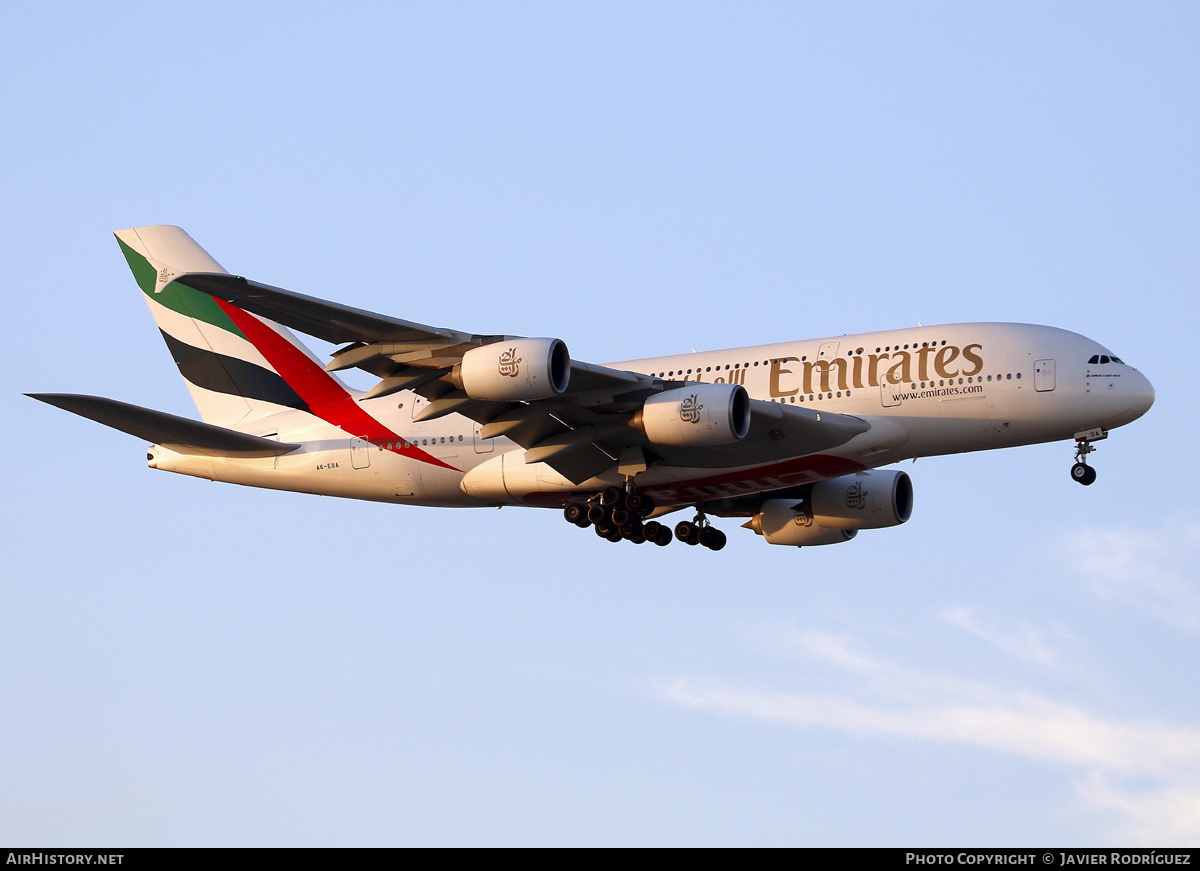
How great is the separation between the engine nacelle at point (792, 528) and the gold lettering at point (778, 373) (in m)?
6.09

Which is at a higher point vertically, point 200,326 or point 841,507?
point 200,326

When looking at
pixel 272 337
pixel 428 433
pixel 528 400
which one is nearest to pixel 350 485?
pixel 428 433

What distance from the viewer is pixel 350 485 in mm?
37031

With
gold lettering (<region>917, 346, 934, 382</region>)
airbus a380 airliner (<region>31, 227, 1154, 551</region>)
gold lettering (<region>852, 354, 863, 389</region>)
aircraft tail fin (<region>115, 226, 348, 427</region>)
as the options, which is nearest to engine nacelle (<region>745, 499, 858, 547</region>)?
airbus a380 airliner (<region>31, 227, 1154, 551</region>)

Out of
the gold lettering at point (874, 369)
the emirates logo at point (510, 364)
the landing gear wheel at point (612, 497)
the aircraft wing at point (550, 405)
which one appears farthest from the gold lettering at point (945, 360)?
the emirates logo at point (510, 364)

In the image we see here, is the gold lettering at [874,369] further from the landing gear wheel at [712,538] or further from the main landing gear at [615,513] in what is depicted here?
the landing gear wheel at [712,538]

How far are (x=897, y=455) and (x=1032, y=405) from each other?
3.05 meters

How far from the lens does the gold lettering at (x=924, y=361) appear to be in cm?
3247

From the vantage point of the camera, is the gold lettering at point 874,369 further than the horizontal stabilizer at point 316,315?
Yes

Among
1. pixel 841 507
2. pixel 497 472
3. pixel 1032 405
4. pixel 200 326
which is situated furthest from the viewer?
pixel 200 326

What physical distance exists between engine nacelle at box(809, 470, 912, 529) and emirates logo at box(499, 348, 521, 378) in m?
11.5

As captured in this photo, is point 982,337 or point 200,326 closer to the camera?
point 982,337

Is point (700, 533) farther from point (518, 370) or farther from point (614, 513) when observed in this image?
point (518, 370)

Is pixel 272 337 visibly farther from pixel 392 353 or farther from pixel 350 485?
pixel 392 353
